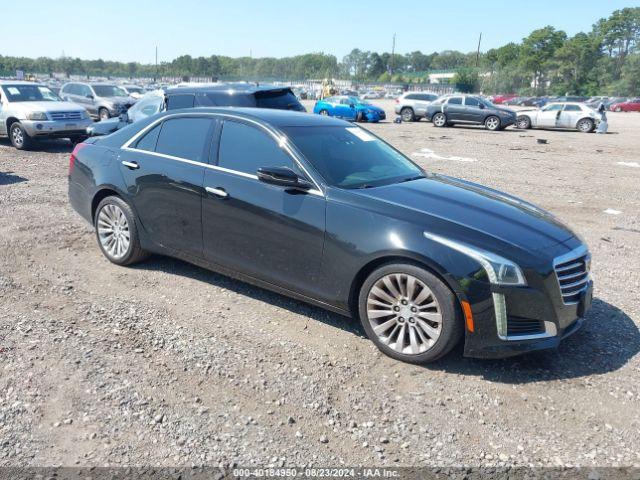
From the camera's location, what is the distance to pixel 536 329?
3.65 m

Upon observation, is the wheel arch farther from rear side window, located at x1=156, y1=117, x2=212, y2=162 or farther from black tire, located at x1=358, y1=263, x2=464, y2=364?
rear side window, located at x1=156, y1=117, x2=212, y2=162

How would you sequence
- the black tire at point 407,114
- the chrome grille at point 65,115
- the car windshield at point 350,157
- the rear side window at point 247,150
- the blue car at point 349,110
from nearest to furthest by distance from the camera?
the car windshield at point 350,157 → the rear side window at point 247,150 → the chrome grille at point 65,115 → the blue car at point 349,110 → the black tire at point 407,114

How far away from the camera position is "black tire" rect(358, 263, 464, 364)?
360 centimetres

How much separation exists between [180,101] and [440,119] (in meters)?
18.6

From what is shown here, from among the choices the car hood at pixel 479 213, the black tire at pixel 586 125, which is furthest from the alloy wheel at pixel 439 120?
the car hood at pixel 479 213

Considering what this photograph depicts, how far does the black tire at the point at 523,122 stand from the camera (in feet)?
93.2

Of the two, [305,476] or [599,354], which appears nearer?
[305,476]

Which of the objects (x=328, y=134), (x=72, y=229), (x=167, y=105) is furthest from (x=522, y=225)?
(x=167, y=105)

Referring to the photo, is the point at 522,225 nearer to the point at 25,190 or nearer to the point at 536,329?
the point at 536,329

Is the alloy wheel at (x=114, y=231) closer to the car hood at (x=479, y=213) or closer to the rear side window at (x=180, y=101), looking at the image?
the car hood at (x=479, y=213)

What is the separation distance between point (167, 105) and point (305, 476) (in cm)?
1030

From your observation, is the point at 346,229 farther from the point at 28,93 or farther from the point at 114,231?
the point at 28,93

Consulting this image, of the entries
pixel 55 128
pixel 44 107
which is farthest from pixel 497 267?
pixel 44 107

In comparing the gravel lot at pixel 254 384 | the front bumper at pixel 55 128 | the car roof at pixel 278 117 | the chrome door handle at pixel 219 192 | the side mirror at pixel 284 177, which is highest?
the car roof at pixel 278 117
